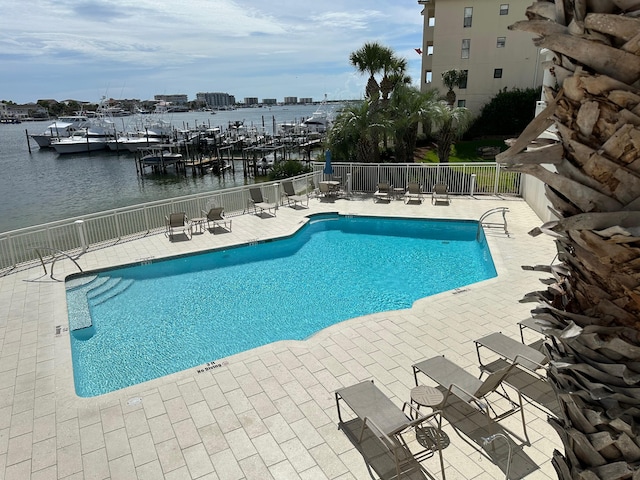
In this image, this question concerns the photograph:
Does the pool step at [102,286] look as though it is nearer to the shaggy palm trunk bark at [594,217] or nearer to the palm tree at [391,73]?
the shaggy palm trunk bark at [594,217]

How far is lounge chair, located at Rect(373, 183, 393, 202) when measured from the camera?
16547 millimetres

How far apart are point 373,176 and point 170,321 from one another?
37.2 feet

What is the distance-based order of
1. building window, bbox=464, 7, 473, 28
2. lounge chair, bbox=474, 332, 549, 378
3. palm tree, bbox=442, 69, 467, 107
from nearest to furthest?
1. lounge chair, bbox=474, 332, 549, 378
2. building window, bbox=464, 7, 473, 28
3. palm tree, bbox=442, 69, 467, 107

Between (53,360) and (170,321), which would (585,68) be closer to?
(53,360)

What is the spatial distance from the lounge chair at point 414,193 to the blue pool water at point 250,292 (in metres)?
2.15

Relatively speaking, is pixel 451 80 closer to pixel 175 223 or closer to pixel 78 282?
pixel 175 223

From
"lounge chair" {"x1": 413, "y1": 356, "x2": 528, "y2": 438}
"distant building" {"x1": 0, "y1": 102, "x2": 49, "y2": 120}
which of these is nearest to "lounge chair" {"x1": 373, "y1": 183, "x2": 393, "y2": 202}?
"lounge chair" {"x1": 413, "y1": 356, "x2": 528, "y2": 438}

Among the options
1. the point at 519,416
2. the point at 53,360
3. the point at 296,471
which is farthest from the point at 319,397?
the point at 53,360

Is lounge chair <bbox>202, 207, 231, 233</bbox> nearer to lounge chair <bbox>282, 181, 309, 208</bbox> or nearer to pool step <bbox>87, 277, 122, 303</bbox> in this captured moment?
lounge chair <bbox>282, 181, 309, 208</bbox>

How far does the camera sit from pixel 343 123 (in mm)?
19500

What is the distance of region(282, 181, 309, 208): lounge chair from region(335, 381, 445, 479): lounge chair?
11.7 meters

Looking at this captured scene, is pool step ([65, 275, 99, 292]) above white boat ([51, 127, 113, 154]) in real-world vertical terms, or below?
below

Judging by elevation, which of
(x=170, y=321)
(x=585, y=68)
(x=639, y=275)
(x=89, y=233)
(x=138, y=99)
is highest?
(x=138, y=99)

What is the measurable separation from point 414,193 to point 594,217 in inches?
587
